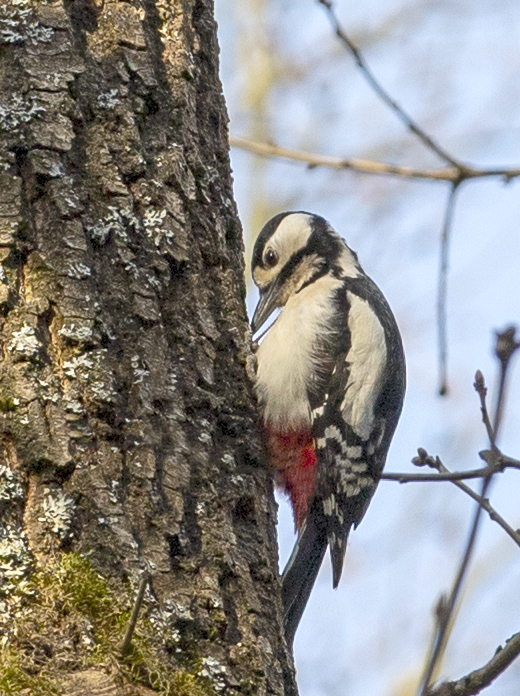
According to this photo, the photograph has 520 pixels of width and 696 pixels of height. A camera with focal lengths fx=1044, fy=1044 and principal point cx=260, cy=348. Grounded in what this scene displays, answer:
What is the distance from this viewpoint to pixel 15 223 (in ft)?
6.88

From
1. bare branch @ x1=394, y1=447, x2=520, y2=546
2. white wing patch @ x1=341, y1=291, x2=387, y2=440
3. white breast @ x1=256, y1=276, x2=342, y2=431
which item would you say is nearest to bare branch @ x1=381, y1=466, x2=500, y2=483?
bare branch @ x1=394, y1=447, x2=520, y2=546

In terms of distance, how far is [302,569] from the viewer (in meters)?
3.03

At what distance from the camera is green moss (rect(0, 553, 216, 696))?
176cm

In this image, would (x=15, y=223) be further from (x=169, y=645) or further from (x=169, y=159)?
(x=169, y=645)

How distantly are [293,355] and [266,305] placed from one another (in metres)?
0.43

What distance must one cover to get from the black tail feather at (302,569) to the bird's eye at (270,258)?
3.03 feet

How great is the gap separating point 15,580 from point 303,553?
1408 millimetres

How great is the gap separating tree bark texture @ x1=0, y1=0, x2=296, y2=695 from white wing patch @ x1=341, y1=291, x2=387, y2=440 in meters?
0.83

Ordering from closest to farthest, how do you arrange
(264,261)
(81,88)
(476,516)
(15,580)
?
1. (476,516)
2. (15,580)
3. (81,88)
4. (264,261)

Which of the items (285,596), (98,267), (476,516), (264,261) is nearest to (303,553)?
(285,596)

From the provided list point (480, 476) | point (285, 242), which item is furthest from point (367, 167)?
point (480, 476)

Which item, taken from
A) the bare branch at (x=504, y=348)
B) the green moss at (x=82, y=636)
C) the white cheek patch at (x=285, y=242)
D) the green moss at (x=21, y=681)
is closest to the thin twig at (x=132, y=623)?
the green moss at (x=82, y=636)

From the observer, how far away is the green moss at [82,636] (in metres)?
1.76

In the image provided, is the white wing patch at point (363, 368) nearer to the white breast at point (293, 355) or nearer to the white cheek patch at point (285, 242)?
the white breast at point (293, 355)
